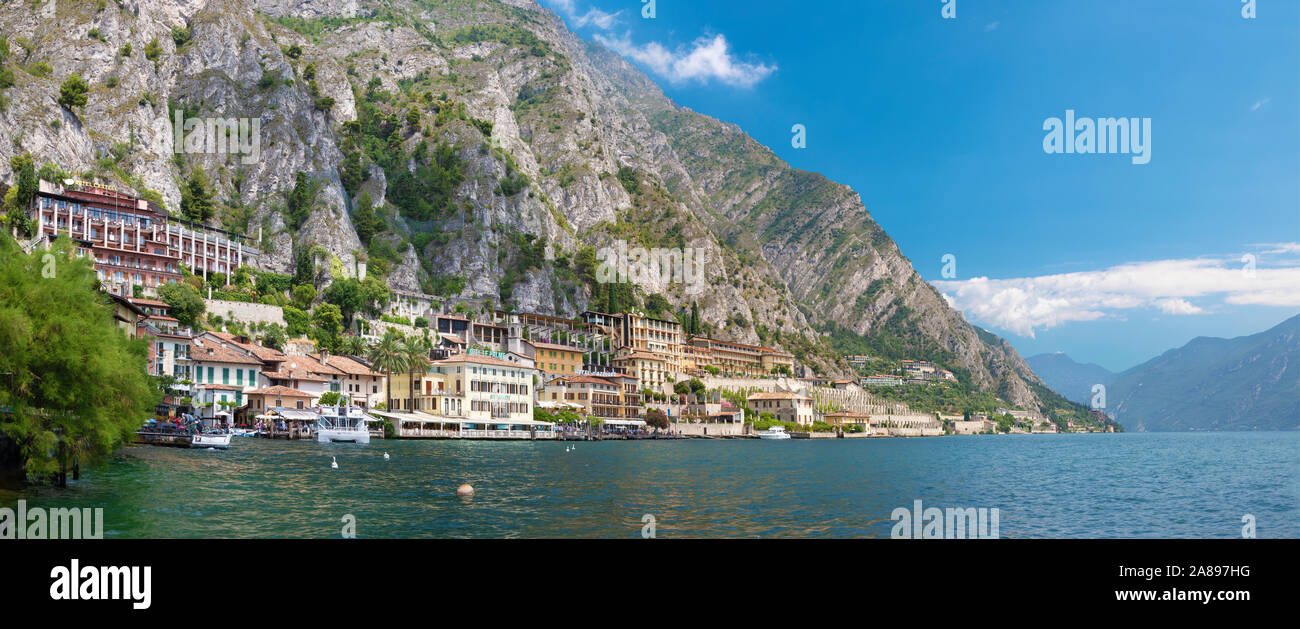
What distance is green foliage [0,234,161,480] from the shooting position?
85.4ft

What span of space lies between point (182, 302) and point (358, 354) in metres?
22.5

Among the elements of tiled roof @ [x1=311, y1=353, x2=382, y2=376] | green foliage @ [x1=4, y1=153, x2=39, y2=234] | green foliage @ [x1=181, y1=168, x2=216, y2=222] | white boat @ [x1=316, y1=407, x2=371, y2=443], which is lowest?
white boat @ [x1=316, y1=407, x2=371, y2=443]

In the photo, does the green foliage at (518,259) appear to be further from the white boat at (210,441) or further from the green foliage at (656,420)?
the white boat at (210,441)

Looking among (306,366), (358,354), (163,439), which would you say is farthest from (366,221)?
(163,439)

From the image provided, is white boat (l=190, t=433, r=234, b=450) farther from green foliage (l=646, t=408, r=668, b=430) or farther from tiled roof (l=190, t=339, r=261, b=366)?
green foliage (l=646, t=408, r=668, b=430)

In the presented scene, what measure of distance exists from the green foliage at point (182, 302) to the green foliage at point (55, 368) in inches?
2275

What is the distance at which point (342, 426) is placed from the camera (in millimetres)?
77188

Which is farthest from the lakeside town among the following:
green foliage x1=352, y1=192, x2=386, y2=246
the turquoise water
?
the turquoise water

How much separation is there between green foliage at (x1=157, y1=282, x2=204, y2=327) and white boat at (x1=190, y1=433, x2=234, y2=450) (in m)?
29.9

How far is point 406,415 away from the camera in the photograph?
293ft
